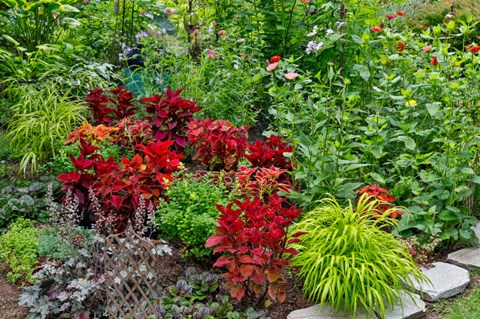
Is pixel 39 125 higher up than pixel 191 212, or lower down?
higher up

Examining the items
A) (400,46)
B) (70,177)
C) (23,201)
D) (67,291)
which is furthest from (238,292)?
(400,46)

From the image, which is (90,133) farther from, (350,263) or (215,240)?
(350,263)

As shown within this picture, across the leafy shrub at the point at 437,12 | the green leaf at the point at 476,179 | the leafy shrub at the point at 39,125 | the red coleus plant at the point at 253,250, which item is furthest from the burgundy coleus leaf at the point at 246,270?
the leafy shrub at the point at 437,12

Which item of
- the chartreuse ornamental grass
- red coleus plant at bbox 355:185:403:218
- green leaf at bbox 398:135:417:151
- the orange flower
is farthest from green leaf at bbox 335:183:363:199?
the orange flower

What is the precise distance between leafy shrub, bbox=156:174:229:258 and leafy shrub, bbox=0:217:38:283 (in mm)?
828

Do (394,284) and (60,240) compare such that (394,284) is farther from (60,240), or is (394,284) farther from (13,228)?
(13,228)

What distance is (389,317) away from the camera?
348 cm

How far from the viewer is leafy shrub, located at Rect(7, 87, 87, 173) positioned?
5000 mm

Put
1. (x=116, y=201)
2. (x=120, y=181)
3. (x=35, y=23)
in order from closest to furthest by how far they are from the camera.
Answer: (x=116, y=201), (x=120, y=181), (x=35, y=23)

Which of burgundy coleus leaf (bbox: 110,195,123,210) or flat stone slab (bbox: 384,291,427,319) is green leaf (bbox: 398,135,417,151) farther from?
burgundy coleus leaf (bbox: 110,195,123,210)

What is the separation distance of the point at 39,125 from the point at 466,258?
3.51 metres

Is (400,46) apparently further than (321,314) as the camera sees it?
Yes

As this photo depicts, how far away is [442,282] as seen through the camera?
3875 millimetres

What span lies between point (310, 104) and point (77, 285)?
2109 mm
